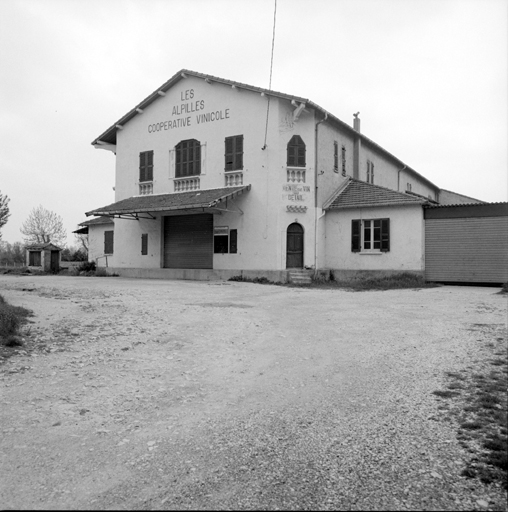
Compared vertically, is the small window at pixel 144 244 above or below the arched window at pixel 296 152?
below

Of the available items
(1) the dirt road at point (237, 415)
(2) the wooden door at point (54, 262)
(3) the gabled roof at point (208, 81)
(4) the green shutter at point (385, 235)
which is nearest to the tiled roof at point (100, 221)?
(2) the wooden door at point (54, 262)

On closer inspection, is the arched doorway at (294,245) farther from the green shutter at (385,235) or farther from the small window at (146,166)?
the small window at (146,166)

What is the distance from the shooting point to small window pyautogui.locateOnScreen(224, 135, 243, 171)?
20.7 metres

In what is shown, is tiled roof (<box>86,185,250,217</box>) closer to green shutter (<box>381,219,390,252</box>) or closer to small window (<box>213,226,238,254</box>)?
small window (<box>213,226,238,254</box>)

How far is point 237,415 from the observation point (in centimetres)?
418

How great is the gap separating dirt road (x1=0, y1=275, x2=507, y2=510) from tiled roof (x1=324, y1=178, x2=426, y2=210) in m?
11.6

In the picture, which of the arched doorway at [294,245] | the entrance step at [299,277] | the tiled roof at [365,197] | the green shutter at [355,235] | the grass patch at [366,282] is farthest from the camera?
the green shutter at [355,235]

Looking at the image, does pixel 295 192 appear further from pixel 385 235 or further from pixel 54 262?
pixel 54 262

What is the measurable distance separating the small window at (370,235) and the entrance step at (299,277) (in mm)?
2708

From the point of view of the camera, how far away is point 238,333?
7.82 metres

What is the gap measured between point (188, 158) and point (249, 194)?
162 inches

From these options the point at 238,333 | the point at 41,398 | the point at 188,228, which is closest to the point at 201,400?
the point at 41,398

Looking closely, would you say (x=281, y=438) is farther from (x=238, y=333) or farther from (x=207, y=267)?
(x=207, y=267)

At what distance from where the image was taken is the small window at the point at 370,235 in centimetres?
1986
